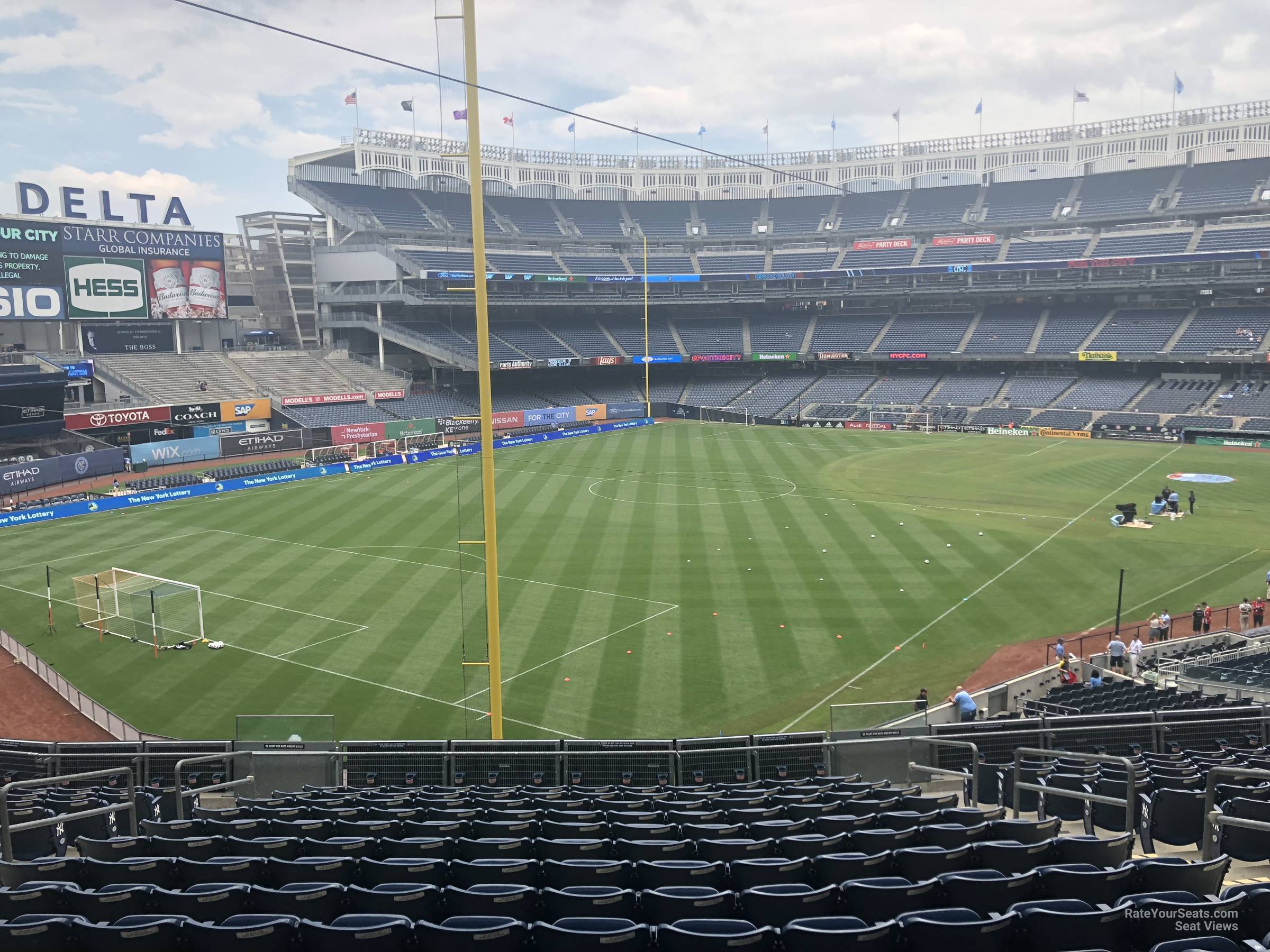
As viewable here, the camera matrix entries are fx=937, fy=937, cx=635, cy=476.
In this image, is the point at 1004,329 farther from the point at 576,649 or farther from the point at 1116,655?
the point at 576,649

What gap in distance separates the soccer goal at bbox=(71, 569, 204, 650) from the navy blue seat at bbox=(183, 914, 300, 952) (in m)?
24.7

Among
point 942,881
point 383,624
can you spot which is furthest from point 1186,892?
point 383,624

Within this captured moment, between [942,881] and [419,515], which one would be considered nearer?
[942,881]

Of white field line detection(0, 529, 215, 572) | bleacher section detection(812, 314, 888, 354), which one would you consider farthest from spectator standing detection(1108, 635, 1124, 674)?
bleacher section detection(812, 314, 888, 354)

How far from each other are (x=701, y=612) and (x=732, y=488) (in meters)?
21.5

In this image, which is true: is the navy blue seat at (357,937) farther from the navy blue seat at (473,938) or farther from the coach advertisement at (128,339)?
the coach advertisement at (128,339)

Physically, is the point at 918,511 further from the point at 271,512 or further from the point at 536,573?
the point at 271,512

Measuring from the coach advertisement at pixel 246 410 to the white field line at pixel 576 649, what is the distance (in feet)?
154

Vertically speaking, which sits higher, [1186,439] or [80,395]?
[80,395]

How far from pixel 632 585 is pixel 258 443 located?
40.3m

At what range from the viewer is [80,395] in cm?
6375

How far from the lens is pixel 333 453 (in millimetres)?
64438

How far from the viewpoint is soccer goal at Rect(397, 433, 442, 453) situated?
68250 mm

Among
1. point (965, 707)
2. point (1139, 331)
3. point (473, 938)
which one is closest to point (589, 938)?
point (473, 938)
